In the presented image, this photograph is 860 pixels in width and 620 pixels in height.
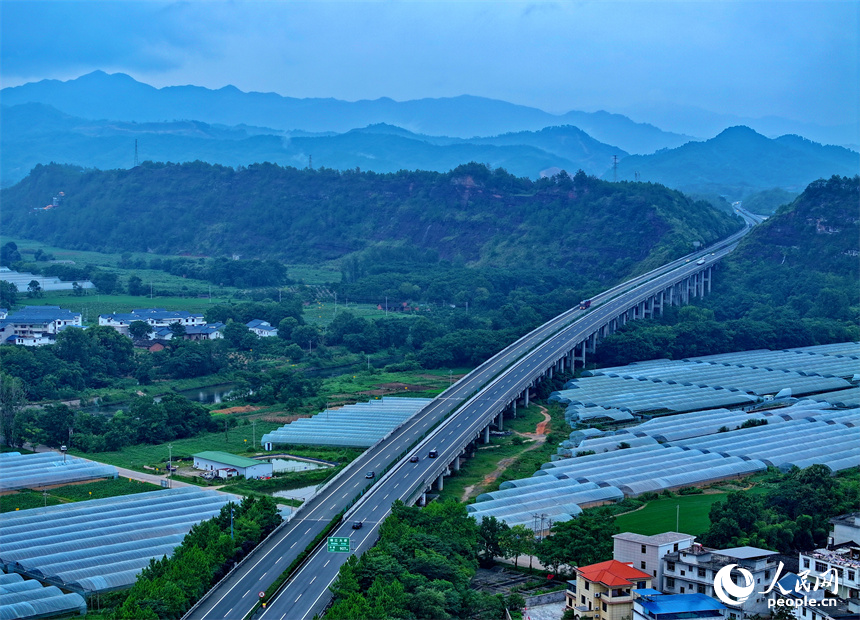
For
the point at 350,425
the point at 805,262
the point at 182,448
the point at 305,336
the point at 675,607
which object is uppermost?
the point at 805,262

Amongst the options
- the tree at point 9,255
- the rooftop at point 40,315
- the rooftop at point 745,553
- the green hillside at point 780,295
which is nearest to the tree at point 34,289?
the rooftop at point 40,315

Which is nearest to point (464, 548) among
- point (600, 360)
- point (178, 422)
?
point (178, 422)

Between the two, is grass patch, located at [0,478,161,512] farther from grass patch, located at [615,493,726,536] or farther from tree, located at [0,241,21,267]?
tree, located at [0,241,21,267]

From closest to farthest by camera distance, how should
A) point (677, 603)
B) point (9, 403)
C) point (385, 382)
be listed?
point (677, 603)
point (9, 403)
point (385, 382)

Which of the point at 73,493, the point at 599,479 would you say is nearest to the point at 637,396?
the point at 599,479

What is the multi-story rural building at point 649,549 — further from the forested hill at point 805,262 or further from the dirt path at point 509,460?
the forested hill at point 805,262

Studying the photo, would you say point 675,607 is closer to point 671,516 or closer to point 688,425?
point 671,516
